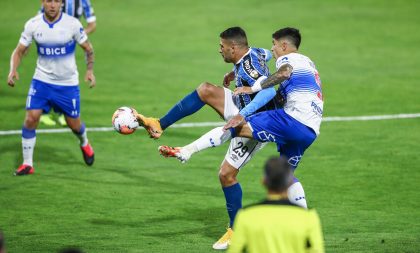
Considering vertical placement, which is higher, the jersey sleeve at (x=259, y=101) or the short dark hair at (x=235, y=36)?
the short dark hair at (x=235, y=36)

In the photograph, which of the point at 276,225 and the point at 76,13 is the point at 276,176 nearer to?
the point at 276,225

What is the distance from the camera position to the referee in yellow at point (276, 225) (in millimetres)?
7629

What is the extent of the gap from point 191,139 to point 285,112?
265 inches

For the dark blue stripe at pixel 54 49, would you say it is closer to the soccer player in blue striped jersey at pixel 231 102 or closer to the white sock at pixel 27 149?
the white sock at pixel 27 149

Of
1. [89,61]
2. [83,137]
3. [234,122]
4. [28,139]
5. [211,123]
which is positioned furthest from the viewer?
[211,123]

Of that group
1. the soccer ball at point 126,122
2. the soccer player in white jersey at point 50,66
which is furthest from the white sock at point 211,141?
the soccer player in white jersey at point 50,66

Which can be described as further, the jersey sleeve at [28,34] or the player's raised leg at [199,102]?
the jersey sleeve at [28,34]

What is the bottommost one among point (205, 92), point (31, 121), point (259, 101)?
point (31, 121)

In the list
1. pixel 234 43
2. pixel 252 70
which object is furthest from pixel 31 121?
pixel 252 70

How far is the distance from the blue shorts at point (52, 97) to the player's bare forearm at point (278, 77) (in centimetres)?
534

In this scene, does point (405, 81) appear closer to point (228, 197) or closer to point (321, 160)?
point (321, 160)

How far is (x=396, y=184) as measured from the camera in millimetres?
15273

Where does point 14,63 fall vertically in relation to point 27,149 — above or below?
above

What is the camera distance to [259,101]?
11.6 meters
